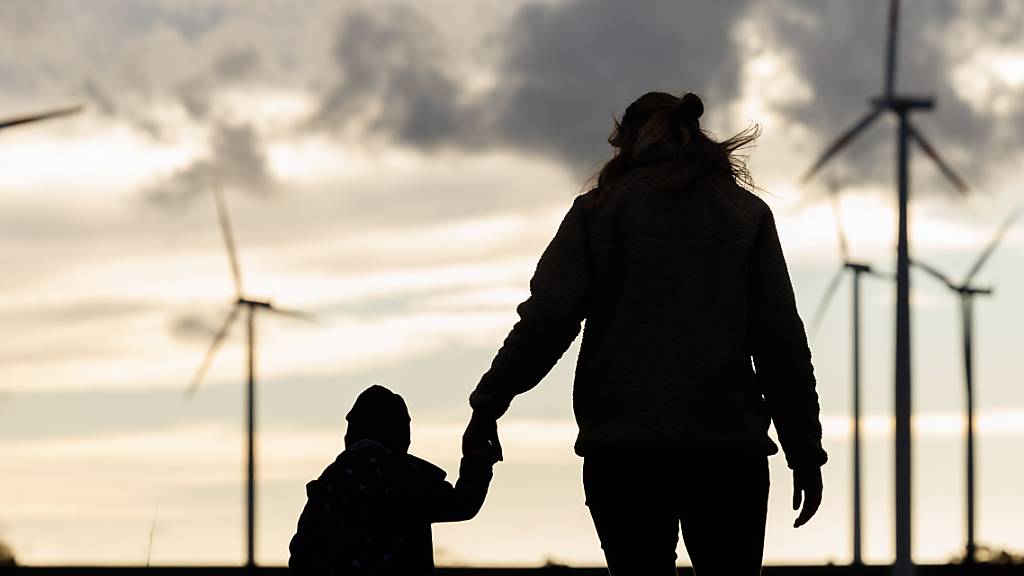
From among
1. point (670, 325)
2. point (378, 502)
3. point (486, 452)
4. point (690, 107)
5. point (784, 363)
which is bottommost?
point (378, 502)

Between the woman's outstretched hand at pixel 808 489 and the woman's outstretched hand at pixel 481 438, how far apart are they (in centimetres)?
127

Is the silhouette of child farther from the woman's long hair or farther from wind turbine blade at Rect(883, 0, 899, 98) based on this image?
wind turbine blade at Rect(883, 0, 899, 98)

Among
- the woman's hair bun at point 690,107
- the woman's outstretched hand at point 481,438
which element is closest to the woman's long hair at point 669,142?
the woman's hair bun at point 690,107

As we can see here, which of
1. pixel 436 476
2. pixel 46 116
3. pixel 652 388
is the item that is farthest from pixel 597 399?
pixel 46 116

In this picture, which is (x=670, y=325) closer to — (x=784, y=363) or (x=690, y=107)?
(x=784, y=363)

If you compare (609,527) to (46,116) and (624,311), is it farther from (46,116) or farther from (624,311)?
(46,116)

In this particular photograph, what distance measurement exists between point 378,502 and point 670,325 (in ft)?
5.08

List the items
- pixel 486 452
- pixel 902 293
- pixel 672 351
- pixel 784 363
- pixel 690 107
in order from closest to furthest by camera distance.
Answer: pixel 672 351 < pixel 784 363 < pixel 690 107 < pixel 486 452 < pixel 902 293

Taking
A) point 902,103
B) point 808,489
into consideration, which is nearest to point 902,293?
point 902,103

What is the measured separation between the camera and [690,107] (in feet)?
27.8

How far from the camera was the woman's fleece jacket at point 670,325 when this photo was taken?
800cm

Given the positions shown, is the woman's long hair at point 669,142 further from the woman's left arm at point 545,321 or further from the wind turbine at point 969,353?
the wind turbine at point 969,353

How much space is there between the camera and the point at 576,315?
827 centimetres

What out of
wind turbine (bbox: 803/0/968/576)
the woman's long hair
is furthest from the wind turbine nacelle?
the woman's long hair
